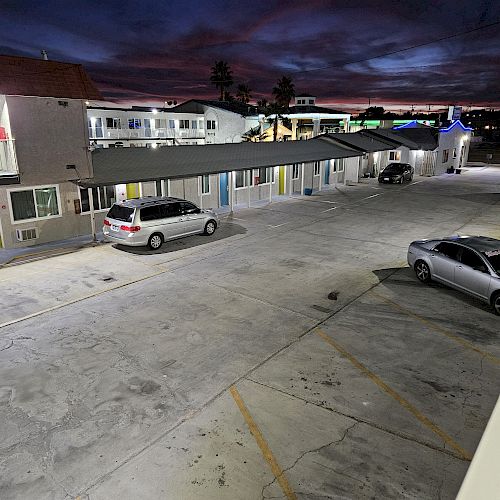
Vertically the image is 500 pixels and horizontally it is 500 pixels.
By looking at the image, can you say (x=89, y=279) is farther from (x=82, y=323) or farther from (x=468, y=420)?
(x=468, y=420)

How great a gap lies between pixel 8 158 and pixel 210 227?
7.84 meters

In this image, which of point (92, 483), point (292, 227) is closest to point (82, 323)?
point (92, 483)

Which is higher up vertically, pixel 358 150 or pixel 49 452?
pixel 358 150

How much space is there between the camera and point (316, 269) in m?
13.2

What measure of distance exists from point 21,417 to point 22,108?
Answer: 38.7 feet

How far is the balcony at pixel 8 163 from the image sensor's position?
14172 millimetres

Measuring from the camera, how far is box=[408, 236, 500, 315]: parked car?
33.2ft

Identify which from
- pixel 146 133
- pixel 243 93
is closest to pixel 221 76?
pixel 243 93

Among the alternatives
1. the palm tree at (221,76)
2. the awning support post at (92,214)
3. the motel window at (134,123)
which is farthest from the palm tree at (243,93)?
the awning support post at (92,214)

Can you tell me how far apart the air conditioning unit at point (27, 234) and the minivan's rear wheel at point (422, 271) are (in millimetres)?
13682

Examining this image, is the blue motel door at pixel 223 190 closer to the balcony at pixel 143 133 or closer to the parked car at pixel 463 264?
the parked car at pixel 463 264

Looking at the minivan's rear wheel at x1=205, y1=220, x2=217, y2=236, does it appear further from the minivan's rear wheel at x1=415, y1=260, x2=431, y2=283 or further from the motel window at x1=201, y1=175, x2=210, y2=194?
the minivan's rear wheel at x1=415, y1=260, x2=431, y2=283

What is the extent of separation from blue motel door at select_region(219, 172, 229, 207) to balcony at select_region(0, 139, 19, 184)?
11200 mm

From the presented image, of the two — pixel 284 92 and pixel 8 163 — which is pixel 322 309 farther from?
pixel 284 92
